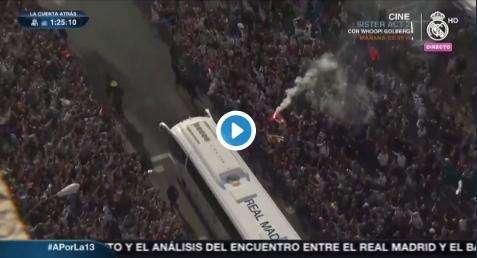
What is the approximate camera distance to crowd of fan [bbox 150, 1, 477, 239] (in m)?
10.1

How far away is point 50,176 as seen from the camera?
10.2m

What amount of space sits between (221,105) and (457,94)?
3.31 metres

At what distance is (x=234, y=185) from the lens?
10188mm

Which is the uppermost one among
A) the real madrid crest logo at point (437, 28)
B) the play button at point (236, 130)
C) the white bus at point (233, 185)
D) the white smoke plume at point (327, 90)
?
the real madrid crest logo at point (437, 28)

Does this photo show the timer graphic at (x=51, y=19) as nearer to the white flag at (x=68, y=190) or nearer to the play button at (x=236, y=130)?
the white flag at (x=68, y=190)

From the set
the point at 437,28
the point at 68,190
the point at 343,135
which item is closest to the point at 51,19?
the point at 68,190

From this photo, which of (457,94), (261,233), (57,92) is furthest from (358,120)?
(57,92)

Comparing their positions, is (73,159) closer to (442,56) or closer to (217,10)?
(217,10)

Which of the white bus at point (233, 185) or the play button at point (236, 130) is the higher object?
the play button at point (236, 130)
